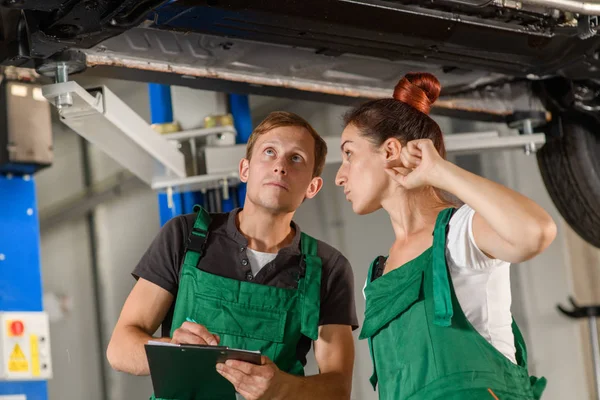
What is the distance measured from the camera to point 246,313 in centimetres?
227

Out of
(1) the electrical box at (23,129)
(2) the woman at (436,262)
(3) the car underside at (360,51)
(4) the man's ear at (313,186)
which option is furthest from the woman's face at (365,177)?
(1) the electrical box at (23,129)

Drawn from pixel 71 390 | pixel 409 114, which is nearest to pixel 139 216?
pixel 71 390

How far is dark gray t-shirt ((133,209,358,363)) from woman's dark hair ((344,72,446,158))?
533 millimetres

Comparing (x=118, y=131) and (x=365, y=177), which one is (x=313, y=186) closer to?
(x=365, y=177)

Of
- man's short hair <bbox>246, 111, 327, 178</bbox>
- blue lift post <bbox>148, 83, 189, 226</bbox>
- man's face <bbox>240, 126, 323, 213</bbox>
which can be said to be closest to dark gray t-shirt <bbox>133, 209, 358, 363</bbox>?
→ man's face <bbox>240, 126, 323, 213</bbox>

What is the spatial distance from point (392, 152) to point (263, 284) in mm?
636

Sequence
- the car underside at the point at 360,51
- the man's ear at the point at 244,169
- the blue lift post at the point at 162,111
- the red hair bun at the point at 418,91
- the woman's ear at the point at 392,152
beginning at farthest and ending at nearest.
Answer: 1. the blue lift post at the point at 162,111
2. the man's ear at the point at 244,169
3. the car underside at the point at 360,51
4. the red hair bun at the point at 418,91
5. the woman's ear at the point at 392,152

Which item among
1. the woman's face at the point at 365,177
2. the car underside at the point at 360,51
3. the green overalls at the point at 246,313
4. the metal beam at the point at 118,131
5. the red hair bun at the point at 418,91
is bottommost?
the green overalls at the point at 246,313

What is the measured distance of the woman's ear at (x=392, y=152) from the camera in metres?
1.84

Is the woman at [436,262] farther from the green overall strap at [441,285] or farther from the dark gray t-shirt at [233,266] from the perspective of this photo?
the dark gray t-shirt at [233,266]

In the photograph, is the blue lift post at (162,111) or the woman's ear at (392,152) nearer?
the woman's ear at (392,152)

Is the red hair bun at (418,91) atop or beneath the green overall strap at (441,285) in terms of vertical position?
atop

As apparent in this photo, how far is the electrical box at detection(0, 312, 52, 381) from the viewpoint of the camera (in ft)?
10.2

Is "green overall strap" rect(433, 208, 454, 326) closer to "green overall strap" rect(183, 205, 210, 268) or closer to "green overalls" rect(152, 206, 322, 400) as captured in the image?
"green overalls" rect(152, 206, 322, 400)
